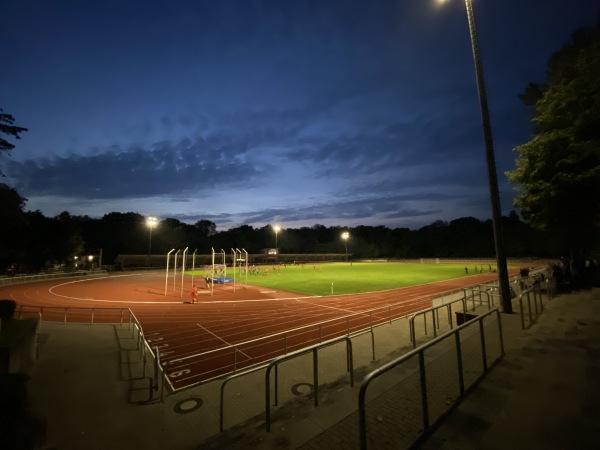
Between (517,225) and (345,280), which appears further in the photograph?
(517,225)

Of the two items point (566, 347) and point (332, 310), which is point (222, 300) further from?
point (566, 347)

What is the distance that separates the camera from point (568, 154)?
12742mm

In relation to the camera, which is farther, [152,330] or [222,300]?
[222,300]

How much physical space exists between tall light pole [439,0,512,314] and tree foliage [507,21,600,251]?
3.11 meters

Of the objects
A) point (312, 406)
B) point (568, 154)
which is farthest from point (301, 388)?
point (568, 154)

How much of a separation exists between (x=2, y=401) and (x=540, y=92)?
2557cm

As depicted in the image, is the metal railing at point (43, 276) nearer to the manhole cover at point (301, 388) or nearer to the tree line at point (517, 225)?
the tree line at point (517, 225)

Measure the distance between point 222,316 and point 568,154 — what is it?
1951 cm

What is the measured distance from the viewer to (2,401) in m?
4.97

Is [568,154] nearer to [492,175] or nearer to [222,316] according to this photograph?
[492,175]

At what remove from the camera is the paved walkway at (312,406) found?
3.91 metres

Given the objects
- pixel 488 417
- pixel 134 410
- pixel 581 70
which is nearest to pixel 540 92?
pixel 581 70

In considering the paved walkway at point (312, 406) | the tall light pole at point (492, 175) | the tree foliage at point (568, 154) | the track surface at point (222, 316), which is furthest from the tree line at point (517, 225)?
the track surface at point (222, 316)

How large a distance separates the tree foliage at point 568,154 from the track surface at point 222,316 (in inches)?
328
